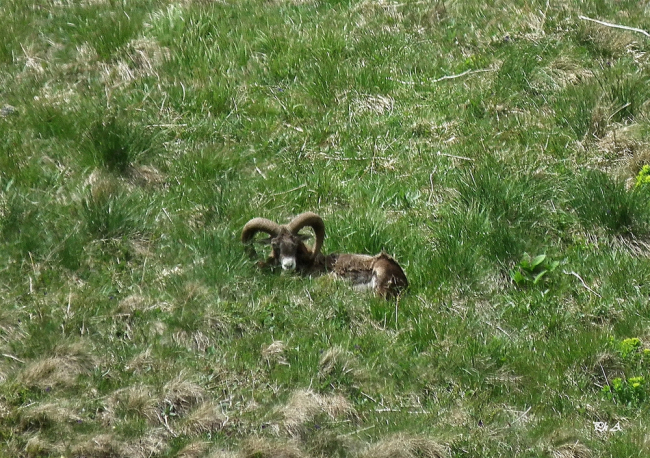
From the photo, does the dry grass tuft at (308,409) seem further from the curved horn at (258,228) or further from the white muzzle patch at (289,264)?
the curved horn at (258,228)

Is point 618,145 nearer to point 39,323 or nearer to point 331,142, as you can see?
point 331,142

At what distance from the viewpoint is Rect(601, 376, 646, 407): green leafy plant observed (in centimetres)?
784

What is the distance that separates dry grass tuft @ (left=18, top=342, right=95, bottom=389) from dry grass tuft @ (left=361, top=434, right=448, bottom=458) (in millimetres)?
2306

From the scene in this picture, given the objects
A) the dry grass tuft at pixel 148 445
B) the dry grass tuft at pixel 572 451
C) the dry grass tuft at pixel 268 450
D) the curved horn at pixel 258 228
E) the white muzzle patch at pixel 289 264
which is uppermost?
the curved horn at pixel 258 228

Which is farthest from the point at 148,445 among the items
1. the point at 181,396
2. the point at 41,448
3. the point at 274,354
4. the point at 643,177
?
the point at 643,177

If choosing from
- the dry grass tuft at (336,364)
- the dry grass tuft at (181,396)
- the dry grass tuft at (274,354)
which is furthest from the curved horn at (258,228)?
the dry grass tuft at (181,396)

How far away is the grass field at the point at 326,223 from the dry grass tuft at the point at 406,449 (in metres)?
0.02

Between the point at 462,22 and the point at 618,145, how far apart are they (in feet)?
10.4

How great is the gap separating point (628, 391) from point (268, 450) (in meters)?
2.83

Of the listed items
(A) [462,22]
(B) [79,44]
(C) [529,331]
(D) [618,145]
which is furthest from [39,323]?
(A) [462,22]

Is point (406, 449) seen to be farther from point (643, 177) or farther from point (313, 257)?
point (643, 177)

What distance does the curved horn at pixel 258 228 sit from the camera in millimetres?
9203

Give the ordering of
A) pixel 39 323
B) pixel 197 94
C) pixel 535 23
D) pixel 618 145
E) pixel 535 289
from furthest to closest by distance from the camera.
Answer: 1. pixel 535 23
2. pixel 197 94
3. pixel 618 145
4. pixel 535 289
5. pixel 39 323

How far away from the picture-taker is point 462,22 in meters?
13.0
